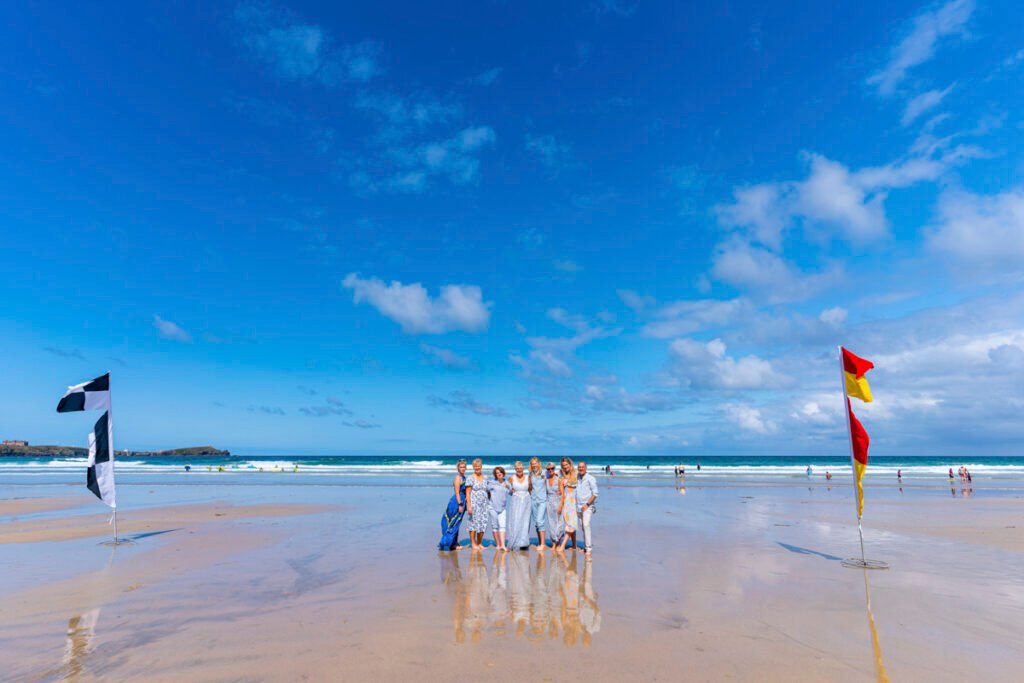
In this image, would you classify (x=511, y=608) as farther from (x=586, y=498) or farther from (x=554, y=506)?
(x=554, y=506)

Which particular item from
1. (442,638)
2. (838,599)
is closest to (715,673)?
(442,638)

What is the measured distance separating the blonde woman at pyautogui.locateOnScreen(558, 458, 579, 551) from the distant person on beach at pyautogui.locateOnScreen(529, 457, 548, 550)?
398 millimetres

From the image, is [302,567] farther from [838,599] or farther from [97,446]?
[838,599]

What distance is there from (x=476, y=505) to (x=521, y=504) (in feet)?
3.17

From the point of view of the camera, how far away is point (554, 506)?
39.2ft

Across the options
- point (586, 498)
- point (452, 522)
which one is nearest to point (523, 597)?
point (586, 498)

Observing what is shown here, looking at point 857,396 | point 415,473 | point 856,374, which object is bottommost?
point 415,473

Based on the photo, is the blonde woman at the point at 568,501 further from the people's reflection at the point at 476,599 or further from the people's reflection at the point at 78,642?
the people's reflection at the point at 78,642

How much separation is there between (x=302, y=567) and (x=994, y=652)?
9.87 metres

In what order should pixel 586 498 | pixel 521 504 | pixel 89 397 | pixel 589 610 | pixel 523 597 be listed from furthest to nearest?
pixel 89 397 < pixel 521 504 < pixel 586 498 < pixel 523 597 < pixel 589 610

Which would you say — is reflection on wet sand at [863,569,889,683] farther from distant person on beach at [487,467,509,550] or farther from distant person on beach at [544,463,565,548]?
distant person on beach at [487,467,509,550]

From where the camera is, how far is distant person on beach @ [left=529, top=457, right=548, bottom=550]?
11.8 m

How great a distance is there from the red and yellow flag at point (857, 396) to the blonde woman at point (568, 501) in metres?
→ 5.32

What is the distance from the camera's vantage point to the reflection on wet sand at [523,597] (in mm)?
6512
